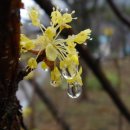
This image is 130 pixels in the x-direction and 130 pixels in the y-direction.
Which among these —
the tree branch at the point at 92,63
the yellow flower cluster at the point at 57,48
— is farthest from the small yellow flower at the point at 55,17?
the tree branch at the point at 92,63

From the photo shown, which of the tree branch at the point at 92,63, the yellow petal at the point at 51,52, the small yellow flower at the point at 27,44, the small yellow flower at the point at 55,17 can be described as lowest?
the yellow petal at the point at 51,52

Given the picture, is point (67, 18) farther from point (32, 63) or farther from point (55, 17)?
point (32, 63)

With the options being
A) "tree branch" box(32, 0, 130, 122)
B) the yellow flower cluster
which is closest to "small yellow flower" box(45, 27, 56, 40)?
the yellow flower cluster

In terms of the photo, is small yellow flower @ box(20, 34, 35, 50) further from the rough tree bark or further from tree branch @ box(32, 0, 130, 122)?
tree branch @ box(32, 0, 130, 122)

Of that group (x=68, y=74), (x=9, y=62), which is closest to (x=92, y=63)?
(x=68, y=74)

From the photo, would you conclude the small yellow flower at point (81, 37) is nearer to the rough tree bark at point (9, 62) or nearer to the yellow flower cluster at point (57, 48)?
the yellow flower cluster at point (57, 48)
